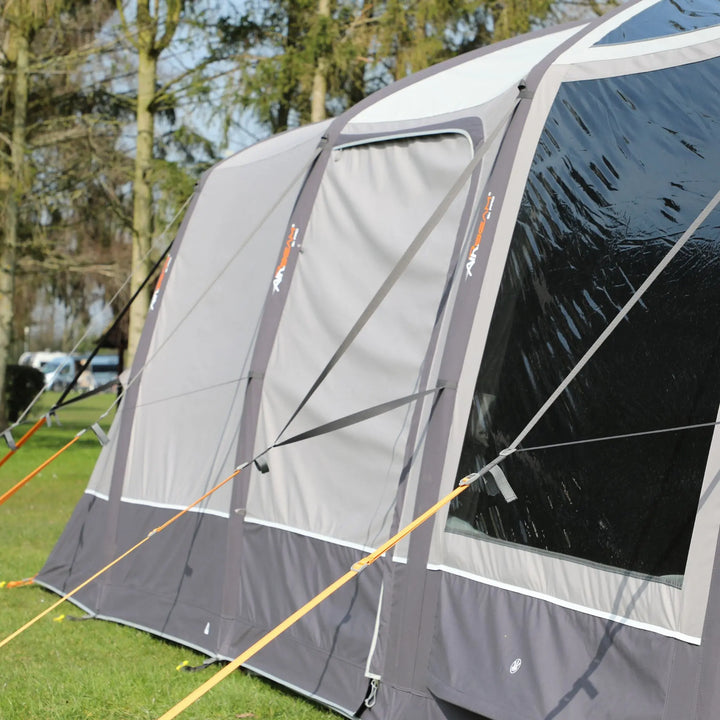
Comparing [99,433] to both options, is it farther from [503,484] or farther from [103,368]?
[103,368]

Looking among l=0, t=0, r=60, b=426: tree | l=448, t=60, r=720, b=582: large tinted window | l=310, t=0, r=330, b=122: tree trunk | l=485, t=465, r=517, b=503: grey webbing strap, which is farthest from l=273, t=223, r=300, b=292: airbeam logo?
l=0, t=0, r=60, b=426: tree

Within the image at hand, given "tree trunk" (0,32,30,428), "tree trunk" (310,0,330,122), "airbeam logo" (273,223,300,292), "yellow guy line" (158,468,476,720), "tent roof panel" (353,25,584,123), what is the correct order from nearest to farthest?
"yellow guy line" (158,468,476,720) → "tent roof panel" (353,25,584,123) → "airbeam logo" (273,223,300,292) → "tree trunk" (310,0,330,122) → "tree trunk" (0,32,30,428)

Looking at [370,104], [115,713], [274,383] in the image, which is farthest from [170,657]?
[370,104]

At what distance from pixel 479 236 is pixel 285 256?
1460mm

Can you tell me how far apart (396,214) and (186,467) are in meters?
2.01

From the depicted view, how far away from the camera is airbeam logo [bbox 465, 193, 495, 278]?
4.84 metres

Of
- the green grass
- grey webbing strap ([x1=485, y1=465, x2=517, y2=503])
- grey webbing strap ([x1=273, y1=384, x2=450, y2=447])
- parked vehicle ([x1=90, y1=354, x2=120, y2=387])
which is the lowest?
parked vehicle ([x1=90, y1=354, x2=120, y2=387])

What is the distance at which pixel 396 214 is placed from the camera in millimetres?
5406

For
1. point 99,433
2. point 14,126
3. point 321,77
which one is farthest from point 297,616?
point 14,126

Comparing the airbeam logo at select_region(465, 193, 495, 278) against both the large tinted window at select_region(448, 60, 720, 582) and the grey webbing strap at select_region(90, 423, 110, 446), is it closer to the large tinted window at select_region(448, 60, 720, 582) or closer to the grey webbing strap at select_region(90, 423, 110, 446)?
the large tinted window at select_region(448, 60, 720, 582)

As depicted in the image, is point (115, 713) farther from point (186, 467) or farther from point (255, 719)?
point (186, 467)

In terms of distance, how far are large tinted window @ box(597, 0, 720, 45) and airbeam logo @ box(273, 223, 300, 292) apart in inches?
73.2

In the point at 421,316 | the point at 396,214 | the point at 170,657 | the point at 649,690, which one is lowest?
the point at 170,657

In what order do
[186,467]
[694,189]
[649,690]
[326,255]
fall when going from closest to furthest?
[649,690] → [694,189] → [326,255] → [186,467]
